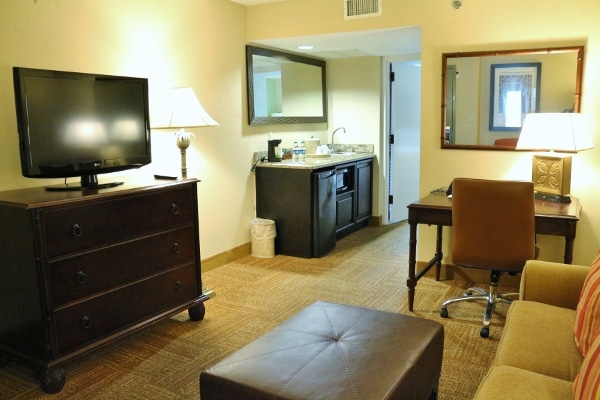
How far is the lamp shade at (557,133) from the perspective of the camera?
3160 mm

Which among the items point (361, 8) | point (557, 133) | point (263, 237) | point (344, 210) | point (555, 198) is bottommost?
point (263, 237)

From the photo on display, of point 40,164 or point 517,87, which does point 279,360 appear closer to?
point 40,164

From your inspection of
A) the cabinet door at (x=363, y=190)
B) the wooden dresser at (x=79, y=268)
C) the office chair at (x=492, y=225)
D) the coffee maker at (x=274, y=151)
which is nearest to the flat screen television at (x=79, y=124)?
the wooden dresser at (x=79, y=268)

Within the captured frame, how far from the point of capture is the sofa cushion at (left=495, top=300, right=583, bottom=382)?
1732mm

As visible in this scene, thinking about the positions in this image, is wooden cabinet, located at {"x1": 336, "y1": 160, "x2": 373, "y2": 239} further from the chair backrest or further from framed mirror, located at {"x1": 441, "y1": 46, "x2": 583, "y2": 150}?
the chair backrest

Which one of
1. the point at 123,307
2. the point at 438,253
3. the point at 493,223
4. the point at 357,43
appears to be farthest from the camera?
the point at 357,43

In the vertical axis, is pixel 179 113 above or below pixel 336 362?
above

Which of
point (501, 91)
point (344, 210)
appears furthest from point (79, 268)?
point (344, 210)

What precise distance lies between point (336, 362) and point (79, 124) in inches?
74.7

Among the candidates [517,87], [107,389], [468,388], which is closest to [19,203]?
[107,389]

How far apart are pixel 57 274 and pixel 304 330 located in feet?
4.15

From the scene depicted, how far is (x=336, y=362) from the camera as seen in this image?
1.83 metres

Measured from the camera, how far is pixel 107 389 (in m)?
2.49

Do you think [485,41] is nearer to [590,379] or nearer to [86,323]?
[590,379]
